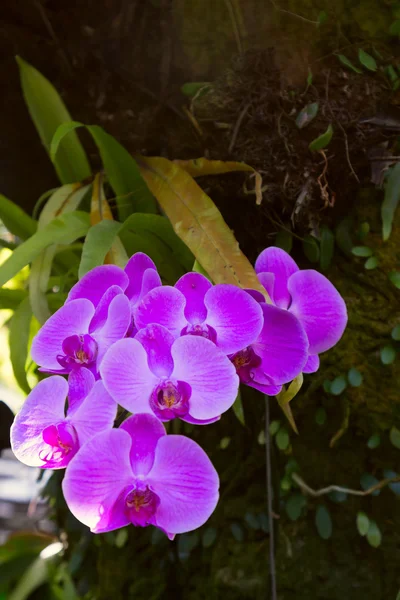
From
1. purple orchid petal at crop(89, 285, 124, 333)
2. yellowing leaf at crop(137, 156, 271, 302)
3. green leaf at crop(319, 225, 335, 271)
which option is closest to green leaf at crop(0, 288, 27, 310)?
yellowing leaf at crop(137, 156, 271, 302)

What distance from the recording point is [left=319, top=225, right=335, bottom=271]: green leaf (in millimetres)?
828

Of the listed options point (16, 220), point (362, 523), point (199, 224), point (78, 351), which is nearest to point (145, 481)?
point (78, 351)

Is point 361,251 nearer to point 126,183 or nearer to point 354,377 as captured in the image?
point 354,377

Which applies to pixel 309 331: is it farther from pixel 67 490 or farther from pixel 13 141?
pixel 13 141

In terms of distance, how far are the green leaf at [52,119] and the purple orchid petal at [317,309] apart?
0.59 m

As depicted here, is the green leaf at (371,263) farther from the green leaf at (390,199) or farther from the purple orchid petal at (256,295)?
the purple orchid petal at (256,295)

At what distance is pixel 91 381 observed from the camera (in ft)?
1.46

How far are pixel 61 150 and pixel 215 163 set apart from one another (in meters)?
0.36

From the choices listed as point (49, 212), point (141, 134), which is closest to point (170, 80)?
point (141, 134)

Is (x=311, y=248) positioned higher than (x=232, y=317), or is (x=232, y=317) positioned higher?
(x=232, y=317)

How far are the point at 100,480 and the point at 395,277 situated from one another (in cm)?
61

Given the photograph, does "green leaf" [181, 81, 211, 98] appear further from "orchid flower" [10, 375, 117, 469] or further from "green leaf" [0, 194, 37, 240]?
"orchid flower" [10, 375, 117, 469]

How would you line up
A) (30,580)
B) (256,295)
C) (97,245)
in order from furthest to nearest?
1. (30,580)
2. (97,245)
3. (256,295)

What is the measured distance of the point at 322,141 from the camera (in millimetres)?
744
